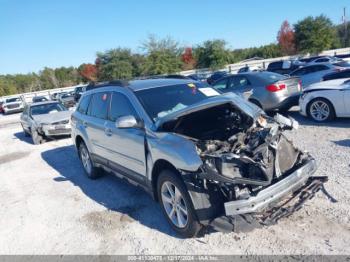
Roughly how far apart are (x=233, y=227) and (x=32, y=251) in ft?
8.86

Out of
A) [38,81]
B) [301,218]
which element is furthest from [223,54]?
[301,218]

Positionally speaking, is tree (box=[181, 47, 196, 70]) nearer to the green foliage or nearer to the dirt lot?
the green foliage

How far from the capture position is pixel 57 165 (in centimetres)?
860

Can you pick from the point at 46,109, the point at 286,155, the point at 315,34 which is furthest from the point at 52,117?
the point at 315,34

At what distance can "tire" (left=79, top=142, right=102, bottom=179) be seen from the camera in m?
6.68

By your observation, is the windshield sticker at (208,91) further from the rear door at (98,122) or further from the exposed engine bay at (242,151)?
the rear door at (98,122)

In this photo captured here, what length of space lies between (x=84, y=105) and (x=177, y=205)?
373cm

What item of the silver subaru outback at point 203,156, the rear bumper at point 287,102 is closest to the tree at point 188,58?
the rear bumper at point 287,102

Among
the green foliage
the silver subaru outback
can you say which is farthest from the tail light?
the green foliage

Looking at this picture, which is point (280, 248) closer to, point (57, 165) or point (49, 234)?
point (49, 234)

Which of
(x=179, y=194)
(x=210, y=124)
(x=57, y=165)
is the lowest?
(x=57, y=165)

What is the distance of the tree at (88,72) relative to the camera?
7769cm

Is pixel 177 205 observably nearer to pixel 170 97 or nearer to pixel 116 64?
pixel 170 97

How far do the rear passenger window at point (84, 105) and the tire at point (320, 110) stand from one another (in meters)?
5.94
